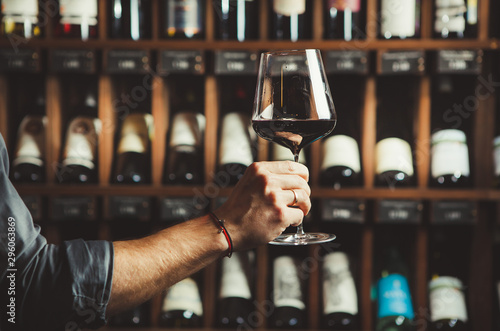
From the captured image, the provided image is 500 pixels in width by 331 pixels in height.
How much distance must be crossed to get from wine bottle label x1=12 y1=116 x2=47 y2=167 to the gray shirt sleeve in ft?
2.80

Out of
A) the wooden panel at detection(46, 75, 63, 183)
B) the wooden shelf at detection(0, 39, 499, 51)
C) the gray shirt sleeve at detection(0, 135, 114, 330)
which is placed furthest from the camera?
the wooden panel at detection(46, 75, 63, 183)

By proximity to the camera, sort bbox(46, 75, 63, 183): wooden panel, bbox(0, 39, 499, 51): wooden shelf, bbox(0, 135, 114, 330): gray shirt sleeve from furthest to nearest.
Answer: bbox(46, 75, 63, 183): wooden panel → bbox(0, 39, 499, 51): wooden shelf → bbox(0, 135, 114, 330): gray shirt sleeve

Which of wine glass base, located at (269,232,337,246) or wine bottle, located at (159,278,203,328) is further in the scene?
wine bottle, located at (159,278,203,328)

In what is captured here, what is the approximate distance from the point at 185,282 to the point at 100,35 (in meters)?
0.69

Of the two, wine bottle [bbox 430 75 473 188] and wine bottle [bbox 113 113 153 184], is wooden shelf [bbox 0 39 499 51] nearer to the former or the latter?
wine bottle [bbox 430 75 473 188]

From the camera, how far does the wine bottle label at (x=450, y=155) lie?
146 centimetres

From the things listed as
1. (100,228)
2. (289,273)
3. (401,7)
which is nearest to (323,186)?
(289,273)

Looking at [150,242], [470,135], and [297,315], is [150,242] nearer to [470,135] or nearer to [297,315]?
[297,315]

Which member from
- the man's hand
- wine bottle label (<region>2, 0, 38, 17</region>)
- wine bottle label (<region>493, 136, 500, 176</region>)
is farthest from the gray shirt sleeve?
wine bottle label (<region>493, 136, 500, 176</region>)

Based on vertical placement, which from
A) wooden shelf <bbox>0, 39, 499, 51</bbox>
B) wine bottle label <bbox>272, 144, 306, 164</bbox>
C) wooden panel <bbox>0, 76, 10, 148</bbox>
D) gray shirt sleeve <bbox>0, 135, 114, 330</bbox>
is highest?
wooden shelf <bbox>0, 39, 499, 51</bbox>

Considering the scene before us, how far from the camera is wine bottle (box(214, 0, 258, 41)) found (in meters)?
1.52

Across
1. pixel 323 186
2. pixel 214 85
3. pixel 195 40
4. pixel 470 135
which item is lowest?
pixel 323 186

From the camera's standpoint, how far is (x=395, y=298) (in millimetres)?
1479

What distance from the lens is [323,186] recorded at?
1489mm
